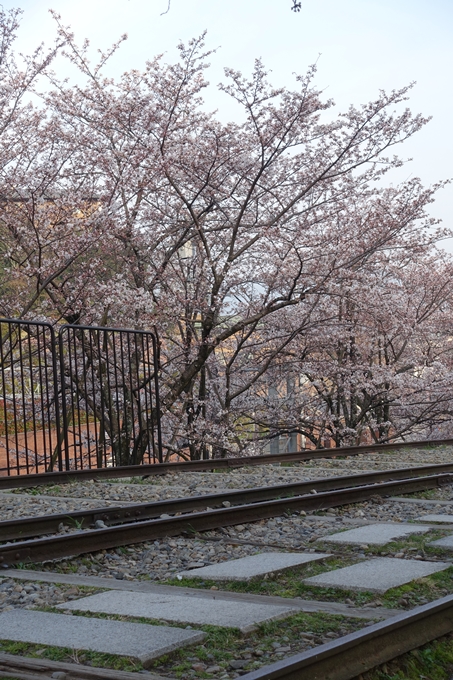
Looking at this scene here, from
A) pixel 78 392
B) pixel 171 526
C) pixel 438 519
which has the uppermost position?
pixel 78 392

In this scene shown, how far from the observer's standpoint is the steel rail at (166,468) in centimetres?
763

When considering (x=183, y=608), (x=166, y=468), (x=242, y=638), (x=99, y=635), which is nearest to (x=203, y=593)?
(x=183, y=608)

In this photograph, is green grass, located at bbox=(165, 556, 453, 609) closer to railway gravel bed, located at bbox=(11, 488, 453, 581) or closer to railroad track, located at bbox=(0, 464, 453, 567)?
railway gravel bed, located at bbox=(11, 488, 453, 581)

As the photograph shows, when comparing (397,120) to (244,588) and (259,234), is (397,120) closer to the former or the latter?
(259,234)

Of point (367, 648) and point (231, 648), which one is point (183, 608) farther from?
point (367, 648)

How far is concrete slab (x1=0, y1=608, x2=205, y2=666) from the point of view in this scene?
8.12 feet

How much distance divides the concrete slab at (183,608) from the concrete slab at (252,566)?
0.38 metres

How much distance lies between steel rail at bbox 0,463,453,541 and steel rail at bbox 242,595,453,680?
112 inches

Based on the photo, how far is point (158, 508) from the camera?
5.56 meters

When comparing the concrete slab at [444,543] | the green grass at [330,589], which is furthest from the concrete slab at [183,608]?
the concrete slab at [444,543]

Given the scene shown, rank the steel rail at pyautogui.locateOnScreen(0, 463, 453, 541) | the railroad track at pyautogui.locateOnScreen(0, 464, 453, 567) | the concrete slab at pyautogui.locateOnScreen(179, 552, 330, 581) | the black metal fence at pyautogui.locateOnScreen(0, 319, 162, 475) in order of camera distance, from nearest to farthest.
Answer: the concrete slab at pyautogui.locateOnScreen(179, 552, 330, 581) → the railroad track at pyautogui.locateOnScreen(0, 464, 453, 567) → the steel rail at pyautogui.locateOnScreen(0, 463, 453, 541) → the black metal fence at pyautogui.locateOnScreen(0, 319, 162, 475)

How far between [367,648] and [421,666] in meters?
0.24

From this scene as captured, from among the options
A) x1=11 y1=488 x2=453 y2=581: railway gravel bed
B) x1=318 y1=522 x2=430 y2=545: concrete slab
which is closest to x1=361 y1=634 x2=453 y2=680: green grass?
x1=11 y1=488 x2=453 y2=581: railway gravel bed

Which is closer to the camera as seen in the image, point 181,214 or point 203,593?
point 203,593
